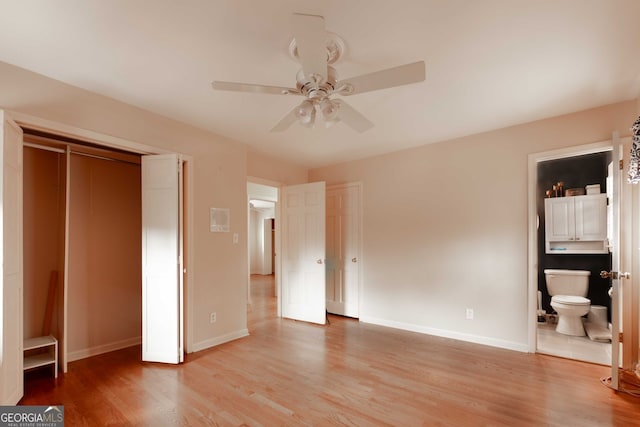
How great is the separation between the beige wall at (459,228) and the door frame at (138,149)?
247cm

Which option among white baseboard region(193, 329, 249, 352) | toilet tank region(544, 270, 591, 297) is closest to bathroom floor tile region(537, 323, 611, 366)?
toilet tank region(544, 270, 591, 297)

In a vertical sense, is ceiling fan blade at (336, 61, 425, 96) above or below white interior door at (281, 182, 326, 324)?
above

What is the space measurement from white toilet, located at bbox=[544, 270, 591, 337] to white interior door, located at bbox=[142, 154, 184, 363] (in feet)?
15.4

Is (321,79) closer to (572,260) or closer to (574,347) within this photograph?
(574,347)

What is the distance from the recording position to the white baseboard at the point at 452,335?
3.42 m

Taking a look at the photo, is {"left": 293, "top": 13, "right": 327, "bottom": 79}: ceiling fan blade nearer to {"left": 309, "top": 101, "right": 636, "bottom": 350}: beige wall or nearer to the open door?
the open door

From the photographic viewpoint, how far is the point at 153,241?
3.17 m

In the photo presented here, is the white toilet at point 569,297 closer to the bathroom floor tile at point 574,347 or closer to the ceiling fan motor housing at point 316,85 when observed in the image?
the bathroom floor tile at point 574,347

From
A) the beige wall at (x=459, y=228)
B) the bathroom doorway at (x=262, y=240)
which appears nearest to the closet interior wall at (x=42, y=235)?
the beige wall at (x=459, y=228)

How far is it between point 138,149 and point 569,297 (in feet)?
18.3

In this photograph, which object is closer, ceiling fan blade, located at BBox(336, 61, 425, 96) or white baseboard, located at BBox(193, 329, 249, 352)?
ceiling fan blade, located at BBox(336, 61, 425, 96)

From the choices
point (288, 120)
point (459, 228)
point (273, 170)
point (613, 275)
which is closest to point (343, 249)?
point (273, 170)

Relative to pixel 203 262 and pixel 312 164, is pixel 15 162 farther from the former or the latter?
pixel 312 164

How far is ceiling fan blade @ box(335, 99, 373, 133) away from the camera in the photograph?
217 centimetres
